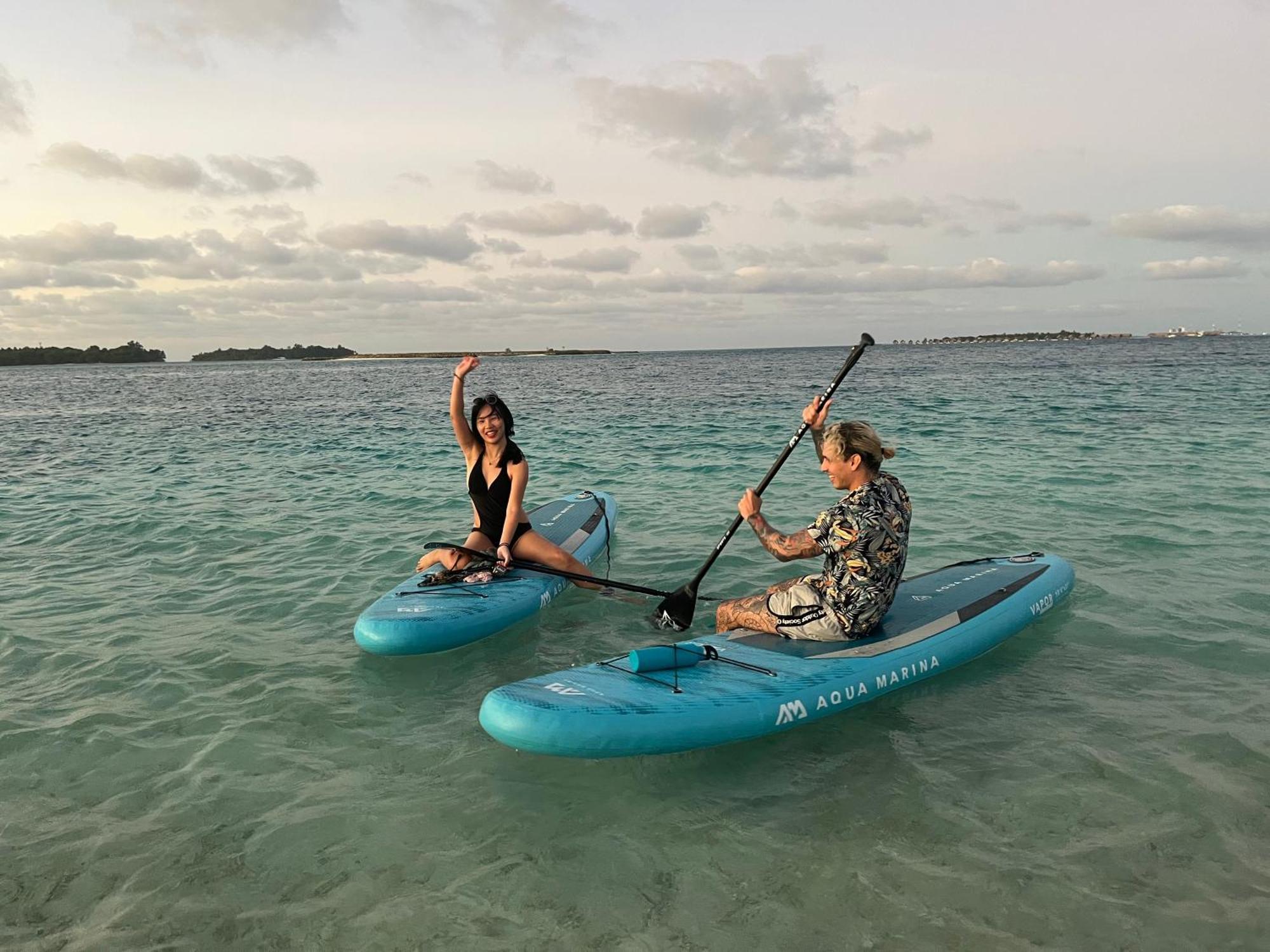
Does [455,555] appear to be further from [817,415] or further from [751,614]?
[817,415]

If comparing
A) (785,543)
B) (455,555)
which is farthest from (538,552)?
(785,543)

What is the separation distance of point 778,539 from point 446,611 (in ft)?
9.31

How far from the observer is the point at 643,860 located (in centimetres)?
404

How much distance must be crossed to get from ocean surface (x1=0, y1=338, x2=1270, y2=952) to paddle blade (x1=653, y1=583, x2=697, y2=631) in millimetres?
219

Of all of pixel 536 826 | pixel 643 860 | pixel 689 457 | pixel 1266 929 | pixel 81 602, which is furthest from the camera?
pixel 689 457

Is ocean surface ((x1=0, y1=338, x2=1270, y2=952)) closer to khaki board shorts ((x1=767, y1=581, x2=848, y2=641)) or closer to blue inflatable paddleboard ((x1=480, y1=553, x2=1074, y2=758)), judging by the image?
blue inflatable paddleboard ((x1=480, y1=553, x2=1074, y2=758))

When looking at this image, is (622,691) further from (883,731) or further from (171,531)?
(171,531)

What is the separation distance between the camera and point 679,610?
7148 millimetres

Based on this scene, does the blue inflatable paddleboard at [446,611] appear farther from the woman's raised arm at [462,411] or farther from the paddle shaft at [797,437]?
the paddle shaft at [797,437]

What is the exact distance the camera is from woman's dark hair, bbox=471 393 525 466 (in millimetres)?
7324

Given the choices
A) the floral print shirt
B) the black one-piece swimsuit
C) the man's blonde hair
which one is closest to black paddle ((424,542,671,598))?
the black one-piece swimsuit

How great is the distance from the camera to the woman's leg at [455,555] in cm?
755

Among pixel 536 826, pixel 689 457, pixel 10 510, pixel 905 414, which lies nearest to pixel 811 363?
pixel 905 414

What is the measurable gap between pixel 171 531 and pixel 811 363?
78637 mm
